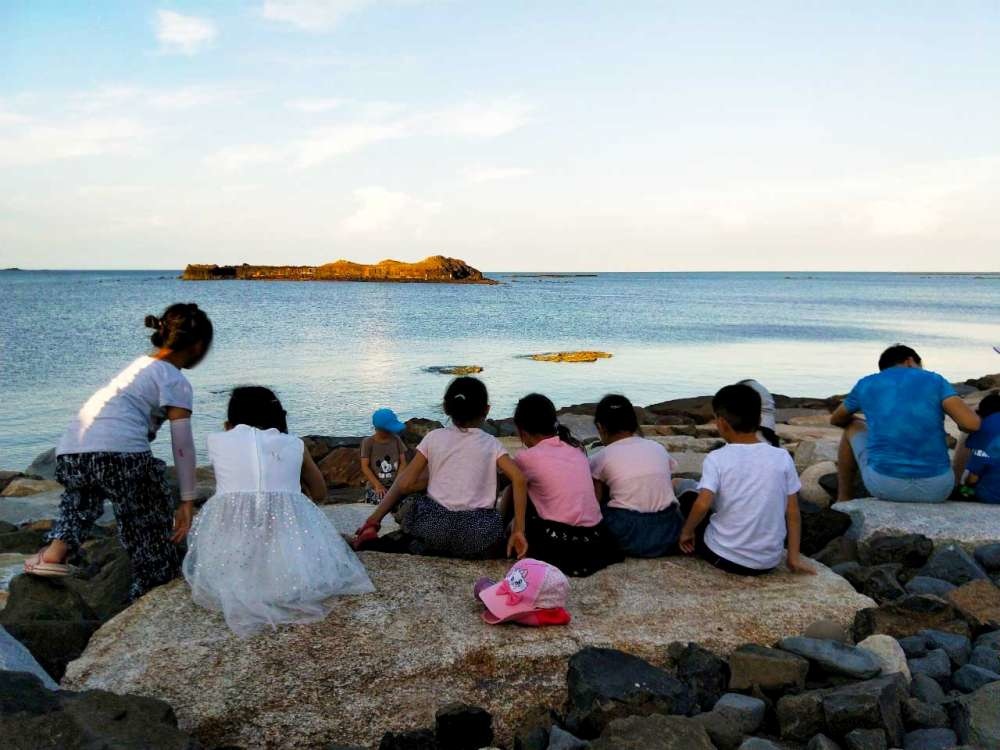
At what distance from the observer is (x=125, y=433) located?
4.82 m

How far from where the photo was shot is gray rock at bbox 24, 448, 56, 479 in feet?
40.9

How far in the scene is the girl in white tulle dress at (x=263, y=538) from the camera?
14.2 feet

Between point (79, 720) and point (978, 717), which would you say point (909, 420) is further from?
point (79, 720)

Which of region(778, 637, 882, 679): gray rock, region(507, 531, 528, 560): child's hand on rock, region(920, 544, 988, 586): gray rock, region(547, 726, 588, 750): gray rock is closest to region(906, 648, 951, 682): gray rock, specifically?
region(778, 637, 882, 679): gray rock

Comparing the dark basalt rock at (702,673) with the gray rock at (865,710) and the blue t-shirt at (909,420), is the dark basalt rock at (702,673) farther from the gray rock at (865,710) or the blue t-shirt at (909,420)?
the blue t-shirt at (909,420)

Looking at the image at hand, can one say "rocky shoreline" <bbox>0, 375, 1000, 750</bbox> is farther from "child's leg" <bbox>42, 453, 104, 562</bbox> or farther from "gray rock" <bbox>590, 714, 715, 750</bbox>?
"child's leg" <bbox>42, 453, 104, 562</bbox>

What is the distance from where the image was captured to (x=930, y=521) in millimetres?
6000

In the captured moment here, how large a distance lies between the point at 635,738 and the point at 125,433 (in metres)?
3.18

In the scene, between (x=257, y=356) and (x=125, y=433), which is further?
(x=257, y=356)

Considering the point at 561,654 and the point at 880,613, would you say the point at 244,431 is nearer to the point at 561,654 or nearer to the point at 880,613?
the point at 561,654

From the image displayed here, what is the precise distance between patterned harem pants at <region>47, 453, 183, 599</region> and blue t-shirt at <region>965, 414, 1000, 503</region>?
562cm

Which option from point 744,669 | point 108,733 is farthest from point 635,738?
point 108,733

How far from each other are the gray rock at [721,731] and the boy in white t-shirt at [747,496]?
1.64 metres

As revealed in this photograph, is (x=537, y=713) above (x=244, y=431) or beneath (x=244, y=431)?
beneath
